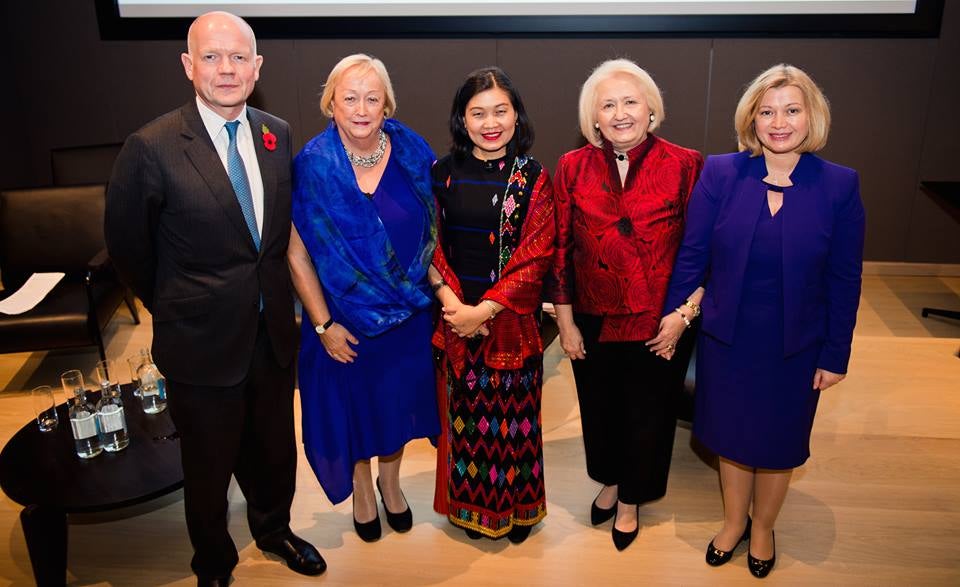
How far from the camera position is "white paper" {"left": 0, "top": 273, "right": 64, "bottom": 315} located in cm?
375

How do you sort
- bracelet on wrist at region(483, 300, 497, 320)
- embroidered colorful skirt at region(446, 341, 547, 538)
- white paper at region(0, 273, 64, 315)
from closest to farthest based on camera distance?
bracelet on wrist at region(483, 300, 497, 320)
embroidered colorful skirt at region(446, 341, 547, 538)
white paper at region(0, 273, 64, 315)

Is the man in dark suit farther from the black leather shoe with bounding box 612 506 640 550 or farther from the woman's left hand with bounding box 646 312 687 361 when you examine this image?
the black leather shoe with bounding box 612 506 640 550

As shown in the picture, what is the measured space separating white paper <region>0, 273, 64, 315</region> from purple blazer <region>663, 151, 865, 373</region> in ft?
9.85

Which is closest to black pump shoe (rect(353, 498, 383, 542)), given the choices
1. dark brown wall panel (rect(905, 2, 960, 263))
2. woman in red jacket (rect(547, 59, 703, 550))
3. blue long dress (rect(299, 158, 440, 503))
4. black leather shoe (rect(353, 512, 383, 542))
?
black leather shoe (rect(353, 512, 383, 542))

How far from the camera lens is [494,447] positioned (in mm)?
2613

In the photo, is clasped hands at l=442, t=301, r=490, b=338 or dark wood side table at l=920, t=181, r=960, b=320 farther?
dark wood side table at l=920, t=181, r=960, b=320

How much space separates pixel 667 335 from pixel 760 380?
294 mm

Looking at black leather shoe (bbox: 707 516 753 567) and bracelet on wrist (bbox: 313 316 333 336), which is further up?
bracelet on wrist (bbox: 313 316 333 336)

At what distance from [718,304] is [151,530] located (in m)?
2.07

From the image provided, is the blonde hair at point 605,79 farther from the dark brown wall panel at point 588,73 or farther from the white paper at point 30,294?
the dark brown wall panel at point 588,73

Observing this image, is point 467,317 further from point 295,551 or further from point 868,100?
point 868,100

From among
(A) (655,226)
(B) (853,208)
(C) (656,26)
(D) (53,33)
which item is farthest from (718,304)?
(D) (53,33)

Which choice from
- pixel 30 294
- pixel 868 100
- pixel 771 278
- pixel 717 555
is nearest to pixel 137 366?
pixel 30 294

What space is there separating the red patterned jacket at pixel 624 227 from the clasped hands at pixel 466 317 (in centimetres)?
27
